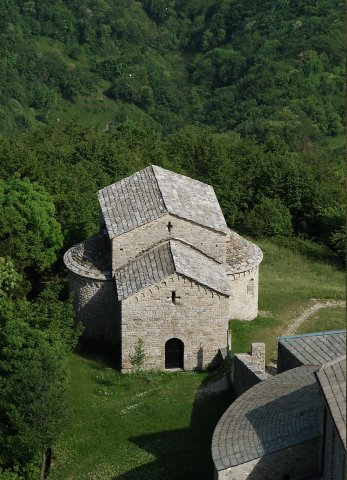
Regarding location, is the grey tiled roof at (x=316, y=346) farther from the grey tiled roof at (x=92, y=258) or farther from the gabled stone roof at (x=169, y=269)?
the grey tiled roof at (x=92, y=258)

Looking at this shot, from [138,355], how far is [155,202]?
283 inches

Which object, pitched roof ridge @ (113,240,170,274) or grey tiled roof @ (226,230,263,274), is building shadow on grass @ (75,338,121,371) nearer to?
pitched roof ridge @ (113,240,170,274)

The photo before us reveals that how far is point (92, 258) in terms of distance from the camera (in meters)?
39.6

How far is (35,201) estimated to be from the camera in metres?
43.9

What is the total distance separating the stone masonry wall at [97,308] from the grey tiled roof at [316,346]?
9119mm

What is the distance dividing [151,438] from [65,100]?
311ft

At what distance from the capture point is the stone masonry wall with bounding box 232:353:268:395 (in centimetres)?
3231

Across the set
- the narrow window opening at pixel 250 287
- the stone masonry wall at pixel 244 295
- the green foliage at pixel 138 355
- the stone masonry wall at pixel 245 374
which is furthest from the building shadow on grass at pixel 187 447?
the narrow window opening at pixel 250 287

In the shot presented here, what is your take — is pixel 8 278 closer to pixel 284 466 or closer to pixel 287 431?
pixel 287 431

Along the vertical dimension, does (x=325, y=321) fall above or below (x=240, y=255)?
below

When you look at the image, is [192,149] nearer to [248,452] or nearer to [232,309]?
[232,309]

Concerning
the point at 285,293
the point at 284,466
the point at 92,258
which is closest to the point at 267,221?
the point at 285,293

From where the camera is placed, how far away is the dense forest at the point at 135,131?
35.9m

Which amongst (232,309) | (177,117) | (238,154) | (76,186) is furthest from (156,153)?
(177,117)
